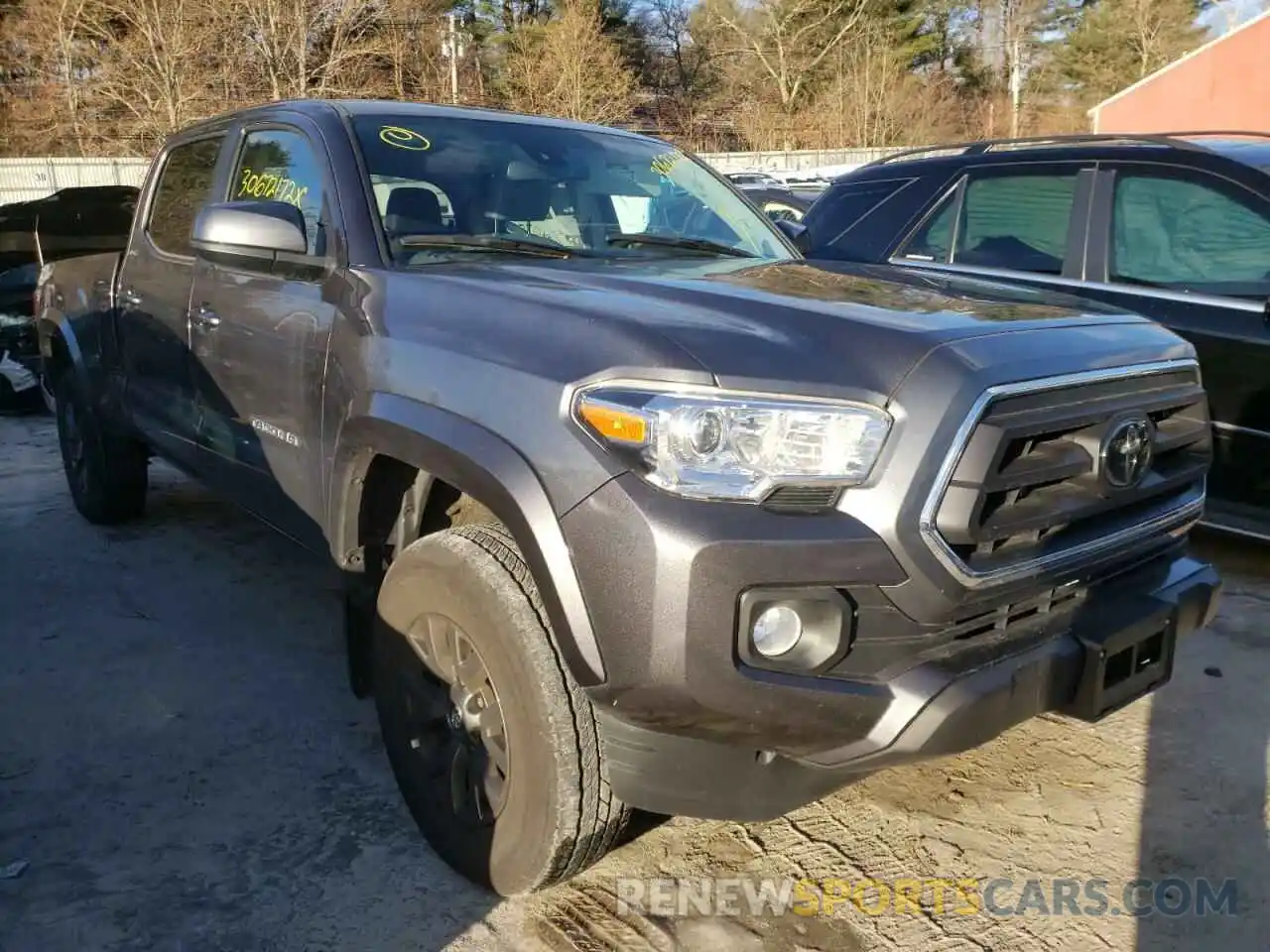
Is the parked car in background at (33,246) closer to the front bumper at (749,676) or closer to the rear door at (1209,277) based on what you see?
the rear door at (1209,277)

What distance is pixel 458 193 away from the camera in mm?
3404

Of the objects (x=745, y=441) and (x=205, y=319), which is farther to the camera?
(x=205, y=319)

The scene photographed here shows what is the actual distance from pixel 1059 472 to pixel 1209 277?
290cm

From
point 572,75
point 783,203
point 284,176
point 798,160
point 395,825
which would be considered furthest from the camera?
point 798,160

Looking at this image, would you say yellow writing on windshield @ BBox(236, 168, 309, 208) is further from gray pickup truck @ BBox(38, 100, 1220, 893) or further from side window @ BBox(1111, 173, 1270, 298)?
side window @ BBox(1111, 173, 1270, 298)

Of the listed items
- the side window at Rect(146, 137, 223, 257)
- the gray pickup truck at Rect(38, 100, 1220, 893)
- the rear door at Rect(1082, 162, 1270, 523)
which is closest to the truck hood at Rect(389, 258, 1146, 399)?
the gray pickup truck at Rect(38, 100, 1220, 893)

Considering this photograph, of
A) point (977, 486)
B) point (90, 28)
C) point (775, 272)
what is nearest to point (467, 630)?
point (977, 486)

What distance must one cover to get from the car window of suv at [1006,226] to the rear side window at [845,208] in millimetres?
359

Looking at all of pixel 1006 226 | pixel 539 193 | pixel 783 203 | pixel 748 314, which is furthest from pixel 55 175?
pixel 748 314

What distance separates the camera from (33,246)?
915cm

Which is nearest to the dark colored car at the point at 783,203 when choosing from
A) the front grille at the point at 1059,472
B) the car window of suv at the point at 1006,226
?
the car window of suv at the point at 1006,226

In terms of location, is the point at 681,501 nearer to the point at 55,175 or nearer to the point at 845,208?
the point at 845,208

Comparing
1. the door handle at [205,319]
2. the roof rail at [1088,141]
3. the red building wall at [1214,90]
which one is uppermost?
the red building wall at [1214,90]

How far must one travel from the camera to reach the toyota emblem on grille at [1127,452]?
2.46m
